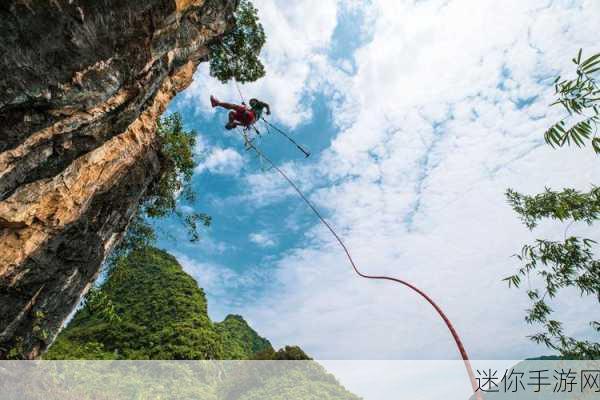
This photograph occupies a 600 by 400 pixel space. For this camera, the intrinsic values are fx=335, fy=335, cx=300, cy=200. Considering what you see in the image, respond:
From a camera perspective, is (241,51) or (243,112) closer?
(243,112)

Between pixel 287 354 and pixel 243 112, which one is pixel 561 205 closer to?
pixel 243 112

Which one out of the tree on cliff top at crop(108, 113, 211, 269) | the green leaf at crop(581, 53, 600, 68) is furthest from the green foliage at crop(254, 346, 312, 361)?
the green leaf at crop(581, 53, 600, 68)

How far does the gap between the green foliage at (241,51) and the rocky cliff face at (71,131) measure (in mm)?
3193

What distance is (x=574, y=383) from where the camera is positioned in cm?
598

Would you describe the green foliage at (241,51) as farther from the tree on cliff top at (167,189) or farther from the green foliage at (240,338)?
the green foliage at (240,338)

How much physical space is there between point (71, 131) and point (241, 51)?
36.7 feet

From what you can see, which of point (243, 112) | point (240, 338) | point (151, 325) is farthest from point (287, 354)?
point (243, 112)

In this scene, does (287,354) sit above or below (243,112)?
below

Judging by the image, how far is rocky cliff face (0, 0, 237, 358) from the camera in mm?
4641

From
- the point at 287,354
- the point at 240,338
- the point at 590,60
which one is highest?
the point at 240,338

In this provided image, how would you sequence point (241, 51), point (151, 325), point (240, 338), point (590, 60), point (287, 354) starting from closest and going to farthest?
point (590, 60)
point (241, 51)
point (151, 325)
point (287, 354)
point (240, 338)

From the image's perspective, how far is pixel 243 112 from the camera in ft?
39.3

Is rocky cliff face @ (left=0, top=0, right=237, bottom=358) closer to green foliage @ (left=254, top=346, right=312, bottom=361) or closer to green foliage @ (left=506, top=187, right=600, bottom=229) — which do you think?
green foliage @ (left=506, top=187, right=600, bottom=229)

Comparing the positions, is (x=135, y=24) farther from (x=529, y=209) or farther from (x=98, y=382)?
(x=98, y=382)
